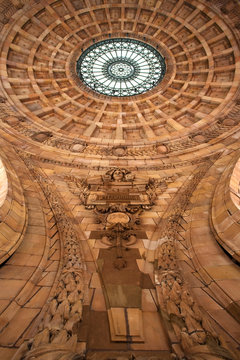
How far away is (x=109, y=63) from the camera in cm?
2148

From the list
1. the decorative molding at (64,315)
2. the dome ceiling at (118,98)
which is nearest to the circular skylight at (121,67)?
the dome ceiling at (118,98)

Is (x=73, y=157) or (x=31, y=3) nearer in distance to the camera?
(x=73, y=157)

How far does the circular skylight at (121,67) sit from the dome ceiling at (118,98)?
634mm

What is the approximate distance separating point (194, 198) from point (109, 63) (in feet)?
61.8

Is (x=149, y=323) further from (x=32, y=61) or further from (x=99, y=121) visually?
(x=32, y=61)

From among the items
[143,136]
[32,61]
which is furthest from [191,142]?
[32,61]

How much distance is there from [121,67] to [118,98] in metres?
4.23

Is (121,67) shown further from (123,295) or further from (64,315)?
(64,315)

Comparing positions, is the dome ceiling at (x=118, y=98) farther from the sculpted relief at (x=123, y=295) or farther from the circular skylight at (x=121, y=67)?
the sculpted relief at (x=123, y=295)

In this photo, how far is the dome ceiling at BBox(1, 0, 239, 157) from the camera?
1659 cm

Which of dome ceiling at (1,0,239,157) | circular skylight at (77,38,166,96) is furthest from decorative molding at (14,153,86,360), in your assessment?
circular skylight at (77,38,166,96)

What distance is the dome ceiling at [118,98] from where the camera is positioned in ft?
54.4

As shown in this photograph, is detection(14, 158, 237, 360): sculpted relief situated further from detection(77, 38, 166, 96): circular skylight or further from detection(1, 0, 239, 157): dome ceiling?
detection(77, 38, 166, 96): circular skylight

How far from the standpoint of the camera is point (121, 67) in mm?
21328
